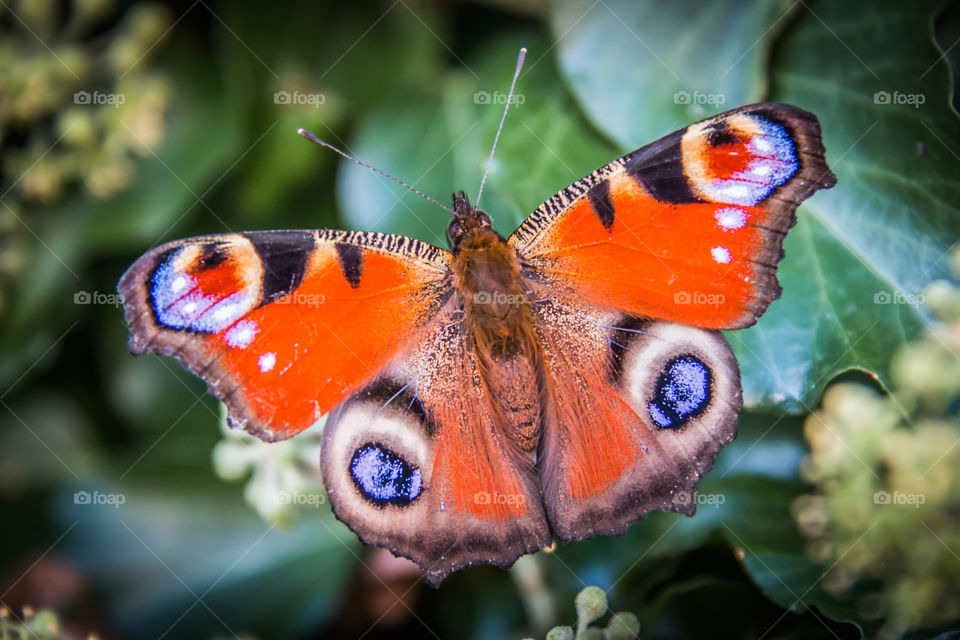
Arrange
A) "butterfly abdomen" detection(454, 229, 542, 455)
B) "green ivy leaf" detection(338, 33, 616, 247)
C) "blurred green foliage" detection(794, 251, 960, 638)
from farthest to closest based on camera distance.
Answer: "green ivy leaf" detection(338, 33, 616, 247), "butterfly abdomen" detection(454, 229, 542, 455), "blurred green foliage" detection(794, 251, 960, 638)

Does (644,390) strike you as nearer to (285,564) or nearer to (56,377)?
(285,564)

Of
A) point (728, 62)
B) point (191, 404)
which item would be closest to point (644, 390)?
point (728, 62)

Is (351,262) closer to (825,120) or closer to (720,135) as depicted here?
(720,135)

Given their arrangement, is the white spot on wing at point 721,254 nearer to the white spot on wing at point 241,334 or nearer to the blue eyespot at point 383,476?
the blue eyespot at point 383,476

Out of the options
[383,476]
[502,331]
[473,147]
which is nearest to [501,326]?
[502,331]

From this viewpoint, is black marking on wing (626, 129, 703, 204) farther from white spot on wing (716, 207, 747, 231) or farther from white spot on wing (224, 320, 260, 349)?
white spot on wing (224, 320, 260, 349)

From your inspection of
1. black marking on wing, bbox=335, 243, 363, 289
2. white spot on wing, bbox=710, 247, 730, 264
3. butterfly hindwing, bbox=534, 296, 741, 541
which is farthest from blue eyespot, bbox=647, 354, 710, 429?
black marking on wing, bbox=335, 243, 363, 289
